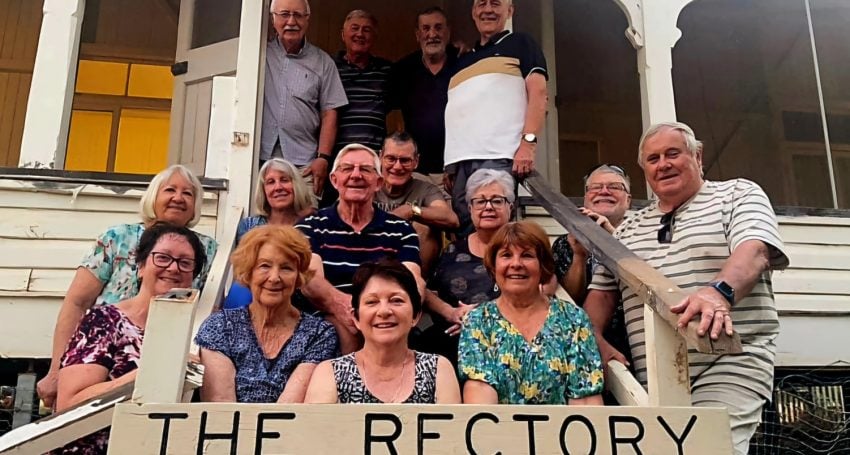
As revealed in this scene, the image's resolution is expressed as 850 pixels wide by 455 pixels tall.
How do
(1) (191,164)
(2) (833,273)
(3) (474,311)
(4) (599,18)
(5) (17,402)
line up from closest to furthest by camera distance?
(3) (474,311)
(5) (17,402)
(2) (833,273)
(1) (191,164)
(4) (599,18)

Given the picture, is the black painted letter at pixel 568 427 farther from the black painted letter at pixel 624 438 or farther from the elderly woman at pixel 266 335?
the elderly woman at pixel 266 335

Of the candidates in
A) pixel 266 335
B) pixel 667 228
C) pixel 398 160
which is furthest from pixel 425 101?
pixel 266 335

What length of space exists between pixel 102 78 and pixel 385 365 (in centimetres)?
573

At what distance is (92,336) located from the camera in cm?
207

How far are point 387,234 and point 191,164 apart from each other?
2.58 metres

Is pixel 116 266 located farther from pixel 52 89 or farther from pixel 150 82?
pixel 150 82

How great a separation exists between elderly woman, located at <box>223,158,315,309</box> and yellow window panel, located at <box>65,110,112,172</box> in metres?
4.57

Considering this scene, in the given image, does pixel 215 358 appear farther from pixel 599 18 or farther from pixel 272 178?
pixel 599 18

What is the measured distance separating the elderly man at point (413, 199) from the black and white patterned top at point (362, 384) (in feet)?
3.48

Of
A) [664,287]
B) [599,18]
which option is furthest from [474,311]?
[599,18]

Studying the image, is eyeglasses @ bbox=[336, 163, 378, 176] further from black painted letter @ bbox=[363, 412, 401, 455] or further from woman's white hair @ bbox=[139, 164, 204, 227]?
black painted letter @ bbox=[363, 412, 401, 455]

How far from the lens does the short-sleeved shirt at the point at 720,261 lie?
6.72ft

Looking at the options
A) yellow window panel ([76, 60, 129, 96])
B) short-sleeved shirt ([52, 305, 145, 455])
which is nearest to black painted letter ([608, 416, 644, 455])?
short-sleeved shirt ([52, 305, 145, 455])

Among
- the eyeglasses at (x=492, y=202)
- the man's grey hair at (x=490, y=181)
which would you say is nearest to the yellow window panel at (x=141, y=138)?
the man's grey hair at (x=490, y=181)
